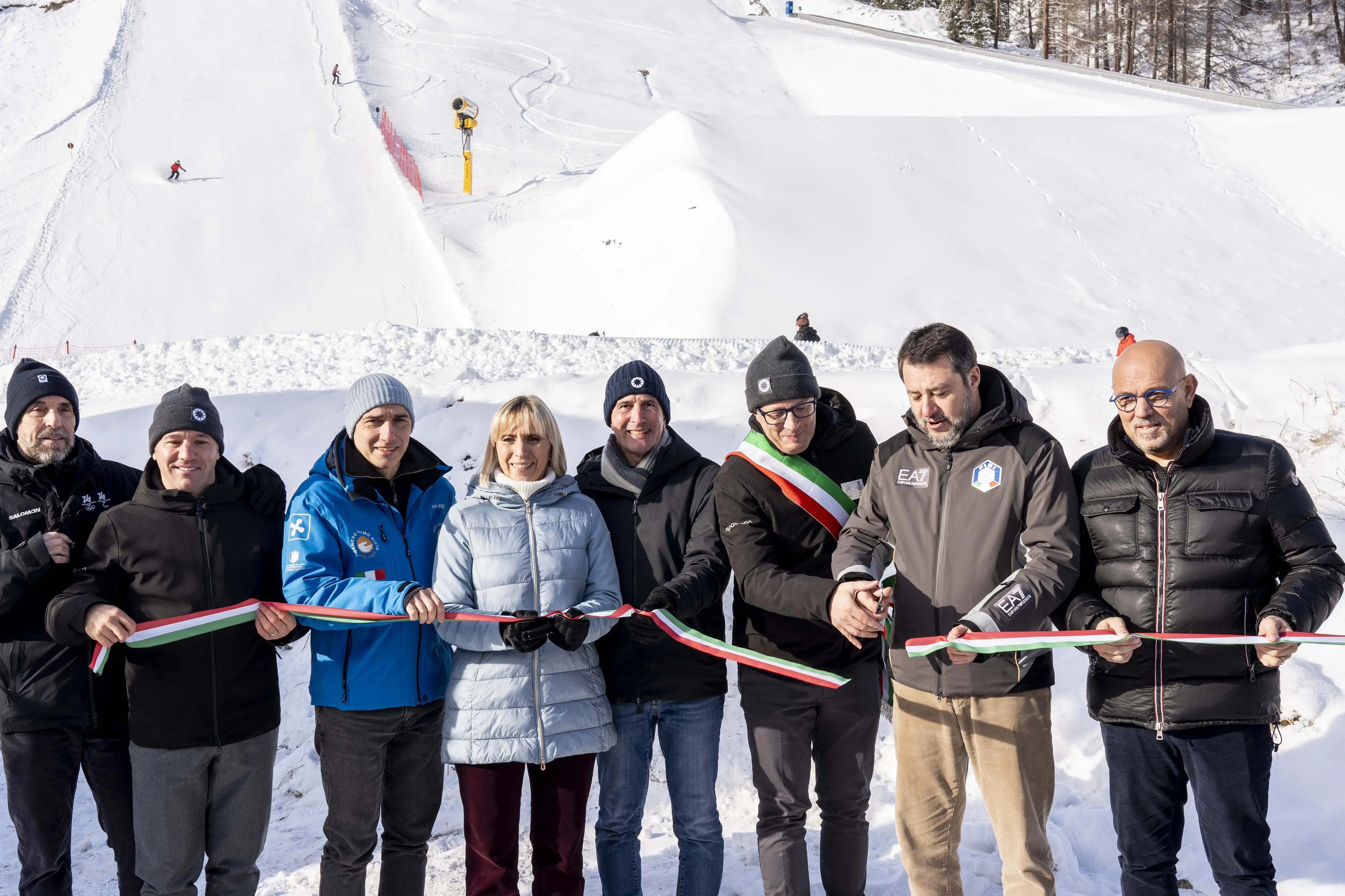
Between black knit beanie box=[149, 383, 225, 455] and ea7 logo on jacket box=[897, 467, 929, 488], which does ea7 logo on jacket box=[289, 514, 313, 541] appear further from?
ea7 logo on jacket box=[897, 467, 929, 488]

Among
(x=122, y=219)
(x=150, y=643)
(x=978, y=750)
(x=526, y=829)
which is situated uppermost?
(x=122, y=219)

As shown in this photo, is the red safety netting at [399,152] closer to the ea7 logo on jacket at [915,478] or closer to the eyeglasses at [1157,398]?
the ea7 logo on jacket at [915,478]

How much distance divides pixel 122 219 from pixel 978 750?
24.6 metres

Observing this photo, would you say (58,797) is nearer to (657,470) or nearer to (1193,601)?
(657,470)

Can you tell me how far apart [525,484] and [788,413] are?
1.00 metres

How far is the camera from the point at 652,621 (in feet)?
12.1

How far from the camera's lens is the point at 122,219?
23.2 metres

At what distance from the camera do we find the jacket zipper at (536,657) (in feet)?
11.9

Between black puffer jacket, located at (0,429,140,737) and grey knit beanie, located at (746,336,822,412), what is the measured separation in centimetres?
256

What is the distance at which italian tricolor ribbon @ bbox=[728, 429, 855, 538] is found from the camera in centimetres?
382

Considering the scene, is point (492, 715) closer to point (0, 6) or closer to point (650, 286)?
point (650, 286)

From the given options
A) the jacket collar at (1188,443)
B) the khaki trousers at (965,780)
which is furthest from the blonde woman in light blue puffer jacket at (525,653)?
the jacket collar at (1188,443)

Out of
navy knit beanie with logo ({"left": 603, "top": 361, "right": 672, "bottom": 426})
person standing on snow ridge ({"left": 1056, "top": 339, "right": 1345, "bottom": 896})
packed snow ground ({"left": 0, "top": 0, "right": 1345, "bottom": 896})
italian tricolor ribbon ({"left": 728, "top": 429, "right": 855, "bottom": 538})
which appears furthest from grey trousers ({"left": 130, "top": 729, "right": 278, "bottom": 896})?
person standing on snow ridge ({"left": 1056, "top": 339, "right": 1345, "bottom": 896})

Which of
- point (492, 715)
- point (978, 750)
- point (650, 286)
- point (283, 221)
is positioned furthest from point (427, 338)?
point (283, 221)
